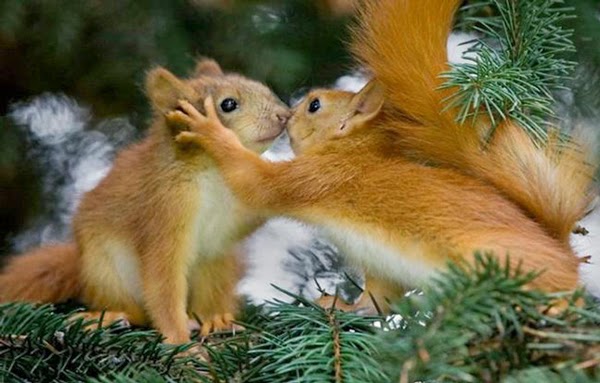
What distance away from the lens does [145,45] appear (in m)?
2.60

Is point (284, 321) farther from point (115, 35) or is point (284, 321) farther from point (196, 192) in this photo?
point (115, 35)

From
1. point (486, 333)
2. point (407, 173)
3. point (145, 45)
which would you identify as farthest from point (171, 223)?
point (486, 333)

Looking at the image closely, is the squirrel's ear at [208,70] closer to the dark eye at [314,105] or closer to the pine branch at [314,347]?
the dark eye at [314,105]

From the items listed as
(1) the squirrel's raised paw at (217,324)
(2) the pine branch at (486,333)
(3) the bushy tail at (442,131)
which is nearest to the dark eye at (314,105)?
(3) the bushy tail at (442,131)

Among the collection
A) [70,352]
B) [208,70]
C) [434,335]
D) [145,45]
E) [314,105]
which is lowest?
[434,335]

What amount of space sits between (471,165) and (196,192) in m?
0.51

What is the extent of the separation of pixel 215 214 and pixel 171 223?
0.08 metres

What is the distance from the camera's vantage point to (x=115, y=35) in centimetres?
262

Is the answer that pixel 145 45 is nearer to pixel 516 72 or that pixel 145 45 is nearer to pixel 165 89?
pixel 165 89

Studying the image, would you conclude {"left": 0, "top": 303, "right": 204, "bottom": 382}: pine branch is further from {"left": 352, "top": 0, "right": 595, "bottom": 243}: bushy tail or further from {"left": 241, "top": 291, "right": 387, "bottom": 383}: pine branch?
{"left": 352, "top": 0, "right": 595, "bottom": 243}: bushy tail

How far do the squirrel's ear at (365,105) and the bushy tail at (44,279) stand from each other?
1.93ft

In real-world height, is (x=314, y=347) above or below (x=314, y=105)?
below

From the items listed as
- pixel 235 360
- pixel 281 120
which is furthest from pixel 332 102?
pixel 235 360

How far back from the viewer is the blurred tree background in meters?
2.54
